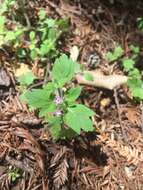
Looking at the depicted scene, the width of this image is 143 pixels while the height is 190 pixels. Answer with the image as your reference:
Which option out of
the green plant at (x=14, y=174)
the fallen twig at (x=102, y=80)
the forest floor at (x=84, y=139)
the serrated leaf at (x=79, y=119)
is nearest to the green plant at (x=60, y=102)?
the serrated leaf at (x=79, y=119)

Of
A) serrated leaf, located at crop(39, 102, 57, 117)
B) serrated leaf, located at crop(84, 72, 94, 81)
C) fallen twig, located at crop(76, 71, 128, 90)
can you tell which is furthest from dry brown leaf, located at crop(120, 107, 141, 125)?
serrated leaf, located at crop(39, 102, 57, 117)

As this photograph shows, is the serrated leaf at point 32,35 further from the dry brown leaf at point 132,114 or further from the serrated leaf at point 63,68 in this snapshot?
the dry brown leaf at point 132,114

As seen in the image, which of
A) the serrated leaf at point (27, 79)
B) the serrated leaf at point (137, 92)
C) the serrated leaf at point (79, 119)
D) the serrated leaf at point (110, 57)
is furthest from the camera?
the serrated leaf at point (110, 57)

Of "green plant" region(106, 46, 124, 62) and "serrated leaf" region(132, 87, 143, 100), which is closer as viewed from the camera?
"serrated leaf" region(132, 87, 143, 100)

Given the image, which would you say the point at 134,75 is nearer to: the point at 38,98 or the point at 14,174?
the point at 38,98

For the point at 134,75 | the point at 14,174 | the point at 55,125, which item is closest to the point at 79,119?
the point at 55,125

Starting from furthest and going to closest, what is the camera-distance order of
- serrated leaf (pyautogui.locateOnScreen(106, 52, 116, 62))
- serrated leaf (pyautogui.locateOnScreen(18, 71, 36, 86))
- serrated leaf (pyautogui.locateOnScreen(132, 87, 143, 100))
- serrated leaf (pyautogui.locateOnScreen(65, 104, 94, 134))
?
1. serrated leaf (pyautogui.locateOnScreen(106, 52, 116, 62))
2. serrated leaf (pyautogui.locateOnScreen(132, 87, 143, 100))
3. serrated leaf (pyautogui.locateOnScreen(18, 71, 36, 86))
4. serrated leaf (pyautogui.locateOnScreen(65, 104, 94, 134))

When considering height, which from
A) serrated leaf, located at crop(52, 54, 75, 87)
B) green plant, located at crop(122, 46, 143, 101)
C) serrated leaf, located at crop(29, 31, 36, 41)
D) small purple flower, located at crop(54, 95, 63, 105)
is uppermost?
serrated leaf, located at crop(29, 31, 36, 41)

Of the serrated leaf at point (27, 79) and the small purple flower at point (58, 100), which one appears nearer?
the small purple flower at point (58, 100)

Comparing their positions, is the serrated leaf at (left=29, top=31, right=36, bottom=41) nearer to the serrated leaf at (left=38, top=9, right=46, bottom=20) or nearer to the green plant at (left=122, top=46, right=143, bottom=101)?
the serrated leaf at (left=38, top=9, right=46, bottom=20)
